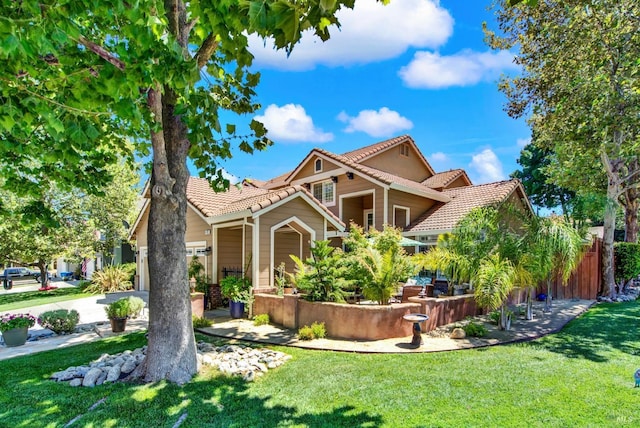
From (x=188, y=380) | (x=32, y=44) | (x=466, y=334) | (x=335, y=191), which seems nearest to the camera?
(x=32, y=44)

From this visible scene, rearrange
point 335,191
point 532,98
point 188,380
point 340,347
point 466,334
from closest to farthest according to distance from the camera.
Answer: point 188,380 < point 340,347 < point 466,334 < point 532,98 < point 335,191

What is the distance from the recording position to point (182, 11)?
238 inches

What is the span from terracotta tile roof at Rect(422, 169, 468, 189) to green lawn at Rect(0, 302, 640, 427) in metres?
15.2

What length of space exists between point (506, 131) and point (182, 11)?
21136 mm

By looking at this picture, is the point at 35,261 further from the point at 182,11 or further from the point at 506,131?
the point at 506,131

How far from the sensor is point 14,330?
9.02 meters

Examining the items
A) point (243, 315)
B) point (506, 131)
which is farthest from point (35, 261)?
point (506, 131)

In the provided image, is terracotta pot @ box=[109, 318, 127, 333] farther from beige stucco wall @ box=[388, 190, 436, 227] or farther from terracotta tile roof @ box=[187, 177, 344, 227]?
beige stucco wall @ box=[388, 190, 436, 227]

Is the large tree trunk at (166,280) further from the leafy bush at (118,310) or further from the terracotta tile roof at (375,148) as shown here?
the terracotta tile roof at (375,148)

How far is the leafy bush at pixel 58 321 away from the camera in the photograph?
33.1ft

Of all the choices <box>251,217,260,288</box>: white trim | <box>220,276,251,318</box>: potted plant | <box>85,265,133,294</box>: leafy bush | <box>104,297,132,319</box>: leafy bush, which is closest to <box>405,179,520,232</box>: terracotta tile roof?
<box>251,217,260,288</box>: white trim

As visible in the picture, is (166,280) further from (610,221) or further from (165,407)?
(610,221)

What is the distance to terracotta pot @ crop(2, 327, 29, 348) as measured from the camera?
8.98 meters

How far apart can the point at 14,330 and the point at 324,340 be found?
26.6 feet
